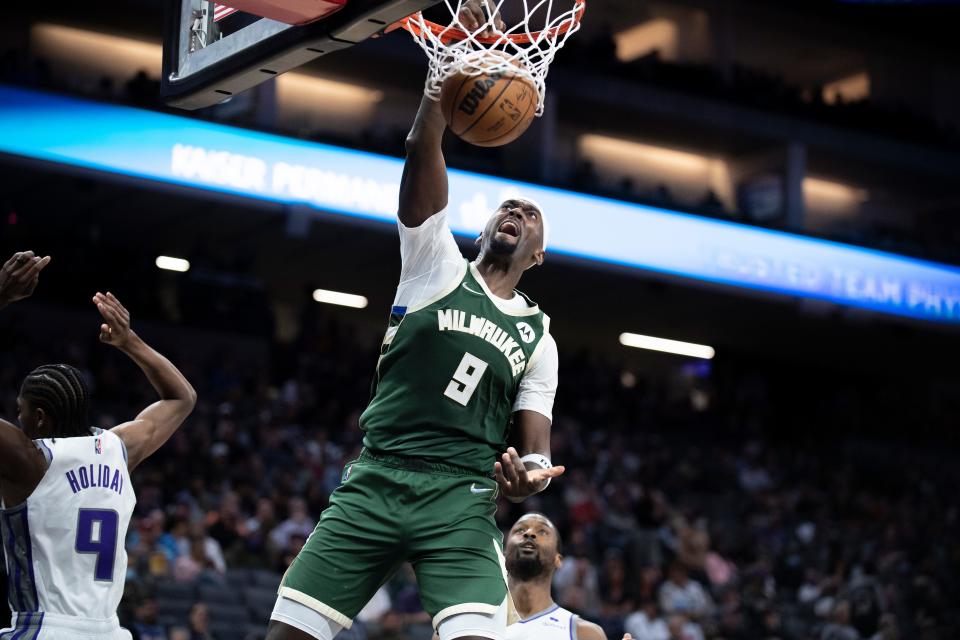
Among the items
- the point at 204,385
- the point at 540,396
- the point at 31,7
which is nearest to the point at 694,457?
the point at 204,385

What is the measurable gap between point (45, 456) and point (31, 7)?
18.9m

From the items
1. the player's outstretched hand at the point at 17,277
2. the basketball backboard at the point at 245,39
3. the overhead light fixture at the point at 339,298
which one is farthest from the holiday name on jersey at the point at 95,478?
the overhead light fixture at the point at 339,298

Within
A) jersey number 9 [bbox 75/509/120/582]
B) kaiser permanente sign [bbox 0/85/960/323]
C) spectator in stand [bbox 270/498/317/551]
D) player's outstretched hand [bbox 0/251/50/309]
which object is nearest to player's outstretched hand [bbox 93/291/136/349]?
player's outstretched hand [bbox 0/251/50/309]

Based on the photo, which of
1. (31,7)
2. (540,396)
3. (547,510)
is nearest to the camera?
(540,396)

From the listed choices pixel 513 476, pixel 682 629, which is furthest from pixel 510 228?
pixel 682 629

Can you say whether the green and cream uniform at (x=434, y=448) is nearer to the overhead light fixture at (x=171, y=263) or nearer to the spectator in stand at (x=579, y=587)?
the spectator in stand at (x=579, y=587)

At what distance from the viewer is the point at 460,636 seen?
4105 millimetres

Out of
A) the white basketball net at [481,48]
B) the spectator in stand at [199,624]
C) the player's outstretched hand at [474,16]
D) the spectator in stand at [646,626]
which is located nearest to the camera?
the white basketball net at [481,48]

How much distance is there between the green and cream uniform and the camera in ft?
13.7

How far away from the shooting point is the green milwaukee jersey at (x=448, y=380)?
14.1 feet

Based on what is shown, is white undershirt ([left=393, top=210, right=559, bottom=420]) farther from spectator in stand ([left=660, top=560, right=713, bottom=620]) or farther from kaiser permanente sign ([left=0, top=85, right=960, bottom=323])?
kaiser permanente sign ([left=0, top=85, right=960, bottom=323])

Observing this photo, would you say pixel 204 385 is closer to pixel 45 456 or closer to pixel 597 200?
pixel 597 200

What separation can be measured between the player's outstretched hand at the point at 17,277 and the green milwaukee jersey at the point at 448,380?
1.17 metres

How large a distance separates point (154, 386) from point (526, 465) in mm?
1326
